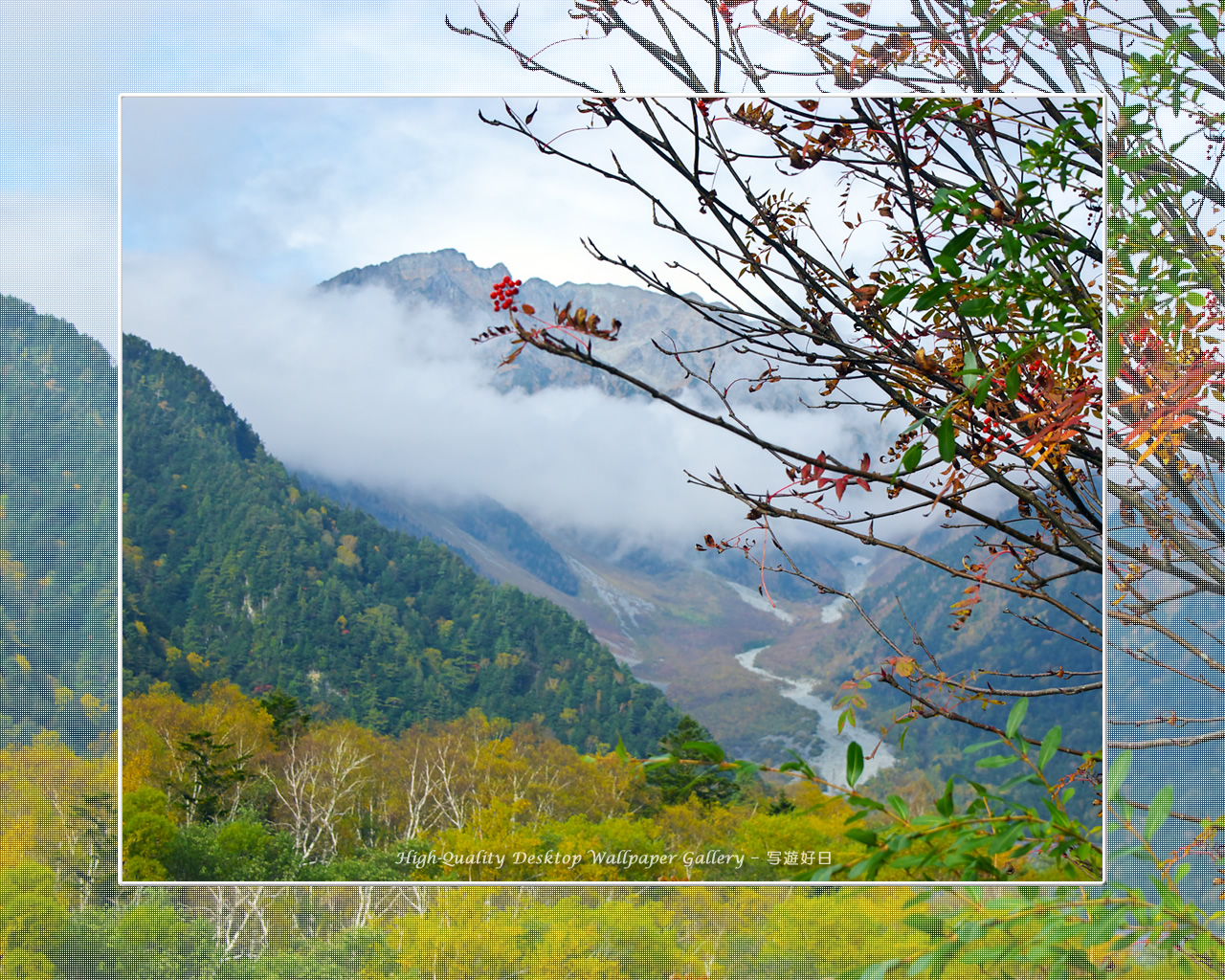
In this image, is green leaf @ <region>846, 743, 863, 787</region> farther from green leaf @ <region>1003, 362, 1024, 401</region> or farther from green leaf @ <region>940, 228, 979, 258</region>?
green leaf @ <region>940, 228, 979, 258</region>

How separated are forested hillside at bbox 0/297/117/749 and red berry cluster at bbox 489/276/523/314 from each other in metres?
1.32

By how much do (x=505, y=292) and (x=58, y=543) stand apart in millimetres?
1707

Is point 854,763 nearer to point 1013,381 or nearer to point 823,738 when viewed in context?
point 1013,381

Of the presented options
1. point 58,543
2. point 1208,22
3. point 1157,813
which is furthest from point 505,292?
point 1208,22

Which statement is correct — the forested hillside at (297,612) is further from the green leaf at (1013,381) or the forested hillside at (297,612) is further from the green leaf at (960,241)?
the green leaf at (960,241)

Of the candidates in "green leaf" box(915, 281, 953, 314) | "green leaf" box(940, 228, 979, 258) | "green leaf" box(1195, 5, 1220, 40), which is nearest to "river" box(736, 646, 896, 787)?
"green leaf" box(915, 281, 953, 314)

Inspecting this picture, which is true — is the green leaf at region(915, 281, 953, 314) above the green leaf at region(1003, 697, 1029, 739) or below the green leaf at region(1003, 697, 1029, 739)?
above

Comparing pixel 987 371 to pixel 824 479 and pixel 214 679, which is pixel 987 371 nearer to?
pixel 824 479

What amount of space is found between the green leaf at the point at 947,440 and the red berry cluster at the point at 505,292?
1367 millimetres

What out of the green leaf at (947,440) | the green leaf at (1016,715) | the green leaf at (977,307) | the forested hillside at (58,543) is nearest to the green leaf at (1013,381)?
the green leaf at (977,307)

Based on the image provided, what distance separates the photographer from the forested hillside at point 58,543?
2.83 metres

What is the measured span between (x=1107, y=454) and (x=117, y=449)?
10.5ft

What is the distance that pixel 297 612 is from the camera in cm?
286

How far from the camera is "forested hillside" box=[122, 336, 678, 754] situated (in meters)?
2.82
